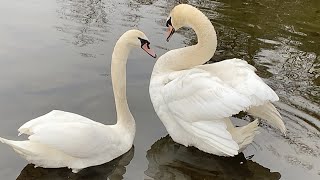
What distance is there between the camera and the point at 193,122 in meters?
5.08

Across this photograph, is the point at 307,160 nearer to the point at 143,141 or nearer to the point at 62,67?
the point at 143,141

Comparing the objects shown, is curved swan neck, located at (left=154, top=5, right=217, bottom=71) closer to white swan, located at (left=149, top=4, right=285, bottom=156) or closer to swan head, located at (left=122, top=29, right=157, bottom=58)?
white swan, located at (left=149, top=4, right=285, bottom=156)

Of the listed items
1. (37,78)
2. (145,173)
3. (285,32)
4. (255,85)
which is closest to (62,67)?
(37,78)

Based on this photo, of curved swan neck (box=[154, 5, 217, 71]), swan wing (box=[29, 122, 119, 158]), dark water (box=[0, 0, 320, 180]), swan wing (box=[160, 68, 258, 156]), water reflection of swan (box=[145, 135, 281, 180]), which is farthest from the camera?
curved swan neck (box=[154, 5, 217, 71])

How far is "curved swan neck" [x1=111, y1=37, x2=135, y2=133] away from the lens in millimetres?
5348

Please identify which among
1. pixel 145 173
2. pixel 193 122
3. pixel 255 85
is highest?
pixel 255 85

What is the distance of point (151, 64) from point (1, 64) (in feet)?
5.88

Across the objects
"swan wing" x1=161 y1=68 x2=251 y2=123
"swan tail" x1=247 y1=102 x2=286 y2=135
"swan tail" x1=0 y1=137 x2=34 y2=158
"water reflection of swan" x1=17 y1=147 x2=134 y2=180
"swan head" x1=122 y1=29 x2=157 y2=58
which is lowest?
"water reflection of swan" x1=17 y1=147 x2=134 y2=180

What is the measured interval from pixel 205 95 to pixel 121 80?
0.88m

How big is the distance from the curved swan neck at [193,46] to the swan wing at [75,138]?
109 centimetres

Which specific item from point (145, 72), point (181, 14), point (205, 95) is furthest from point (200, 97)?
point (145, 72)

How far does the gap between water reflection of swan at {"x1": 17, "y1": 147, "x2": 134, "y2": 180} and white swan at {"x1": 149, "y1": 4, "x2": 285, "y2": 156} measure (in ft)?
2.08

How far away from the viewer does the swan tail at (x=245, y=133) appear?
518cm

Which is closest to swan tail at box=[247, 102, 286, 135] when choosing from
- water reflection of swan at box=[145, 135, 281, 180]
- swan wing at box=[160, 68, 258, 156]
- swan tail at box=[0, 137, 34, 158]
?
water reflection of swan at box=[145, 135, 281, 180]
